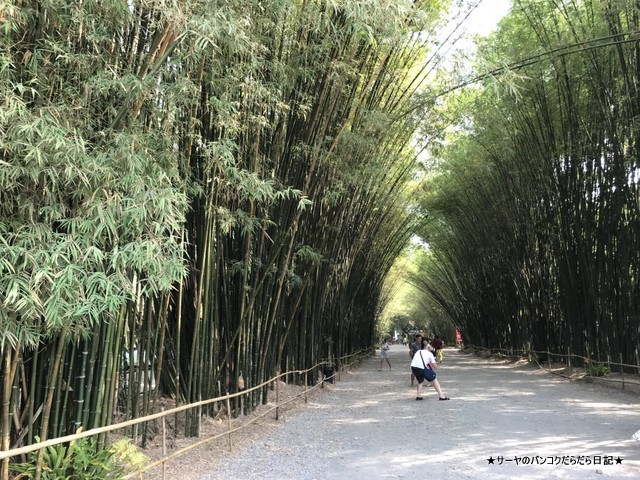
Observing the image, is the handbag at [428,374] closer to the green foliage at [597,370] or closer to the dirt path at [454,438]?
the dirt path at [454,438]

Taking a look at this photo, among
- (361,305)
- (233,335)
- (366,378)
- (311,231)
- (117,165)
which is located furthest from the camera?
(361,305)

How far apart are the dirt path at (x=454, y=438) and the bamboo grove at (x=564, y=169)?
60.7 inches

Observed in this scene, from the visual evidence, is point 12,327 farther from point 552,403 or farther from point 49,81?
point 552,403

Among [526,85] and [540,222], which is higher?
[526,85]

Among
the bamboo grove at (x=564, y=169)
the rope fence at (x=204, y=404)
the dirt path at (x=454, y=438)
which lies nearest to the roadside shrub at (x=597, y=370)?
the bamboo grove at (x=564, y=169)

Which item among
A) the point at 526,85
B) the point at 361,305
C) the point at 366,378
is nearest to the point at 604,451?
the point at 526,85

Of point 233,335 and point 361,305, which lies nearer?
point 233,335

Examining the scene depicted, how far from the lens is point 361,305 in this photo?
14.8 metres

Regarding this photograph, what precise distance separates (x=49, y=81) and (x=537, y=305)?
34.5ft

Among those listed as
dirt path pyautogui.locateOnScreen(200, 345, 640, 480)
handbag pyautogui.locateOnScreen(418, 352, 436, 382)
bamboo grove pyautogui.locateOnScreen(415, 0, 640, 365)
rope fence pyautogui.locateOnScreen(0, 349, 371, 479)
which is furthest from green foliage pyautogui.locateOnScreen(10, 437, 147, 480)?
handbag pyautogui.locateOnScreen(418, 352, 436, 382)

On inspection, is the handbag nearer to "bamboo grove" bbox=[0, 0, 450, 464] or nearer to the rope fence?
the rope fence

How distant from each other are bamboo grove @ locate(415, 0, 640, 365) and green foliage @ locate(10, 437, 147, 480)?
295 centimetres

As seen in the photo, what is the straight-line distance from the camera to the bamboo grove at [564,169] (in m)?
6.10

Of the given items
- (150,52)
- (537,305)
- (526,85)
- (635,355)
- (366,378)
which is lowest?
(366,378)
